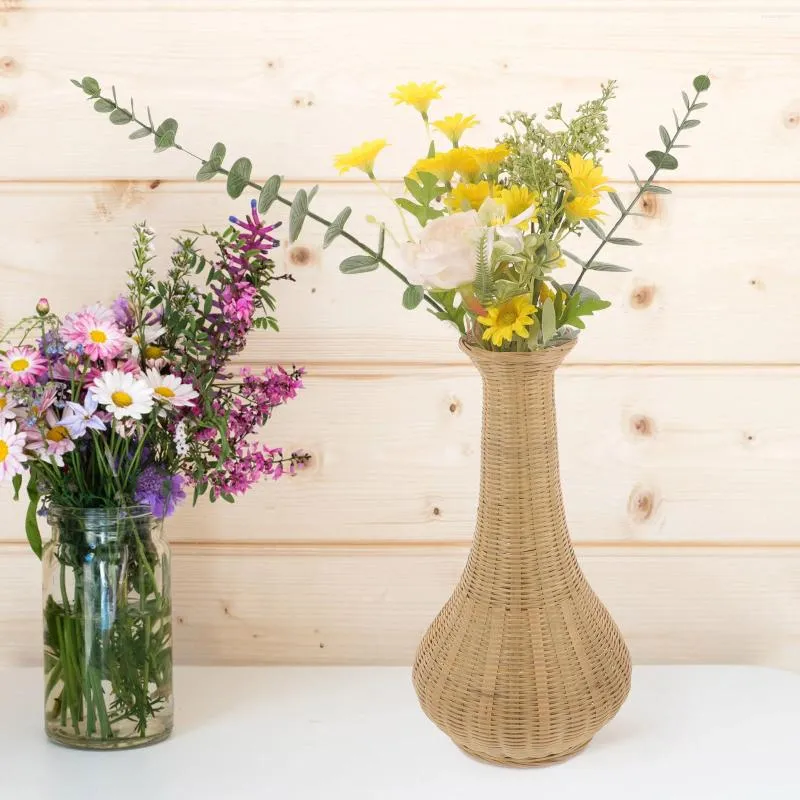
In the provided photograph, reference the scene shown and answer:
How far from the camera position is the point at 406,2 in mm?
1026

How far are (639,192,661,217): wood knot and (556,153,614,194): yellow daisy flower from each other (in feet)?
1.21

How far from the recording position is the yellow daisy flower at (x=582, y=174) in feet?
2.28

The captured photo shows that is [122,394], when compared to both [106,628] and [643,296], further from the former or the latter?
[643,296]

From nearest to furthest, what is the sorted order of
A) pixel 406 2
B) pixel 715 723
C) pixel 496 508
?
pixel 496 508, pixel 715 723, pixel 406 2

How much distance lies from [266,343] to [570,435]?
1.12ft

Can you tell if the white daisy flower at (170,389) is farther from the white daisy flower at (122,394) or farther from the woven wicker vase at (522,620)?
the woven wicker vase at (522,620)

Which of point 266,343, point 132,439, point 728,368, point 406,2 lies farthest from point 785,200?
point 132,439

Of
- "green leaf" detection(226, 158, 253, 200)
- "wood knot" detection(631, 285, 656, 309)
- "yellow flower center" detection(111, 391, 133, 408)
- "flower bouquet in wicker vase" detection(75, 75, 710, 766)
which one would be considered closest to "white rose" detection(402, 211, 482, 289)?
"flower bouquet in wicker vase" detection(75, 75, 710, 766)

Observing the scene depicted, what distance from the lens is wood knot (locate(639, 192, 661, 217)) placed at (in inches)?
41.3

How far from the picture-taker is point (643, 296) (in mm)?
1058

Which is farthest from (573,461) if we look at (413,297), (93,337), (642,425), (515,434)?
(93,337)

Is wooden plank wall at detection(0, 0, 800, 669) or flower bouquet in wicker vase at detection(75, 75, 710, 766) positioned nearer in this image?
flower bouquet in wicker vase at detection(75, 75, 710, 766)

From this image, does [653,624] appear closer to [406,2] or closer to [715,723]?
[715,723]

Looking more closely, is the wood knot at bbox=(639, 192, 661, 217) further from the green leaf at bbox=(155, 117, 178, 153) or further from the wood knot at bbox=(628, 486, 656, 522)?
the green leaf at bbox=(155, 117, 178, 153)
